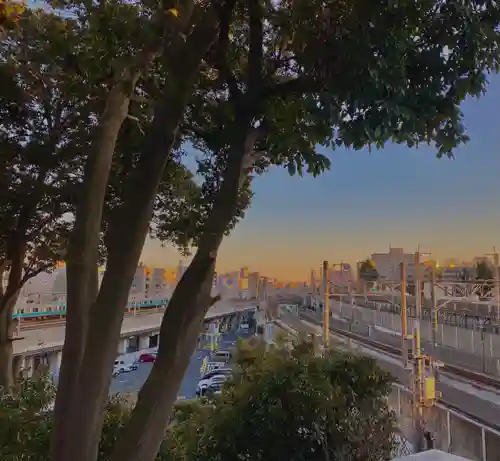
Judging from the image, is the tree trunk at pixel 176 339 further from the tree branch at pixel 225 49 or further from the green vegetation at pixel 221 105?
the tree branch at pixel 225 49

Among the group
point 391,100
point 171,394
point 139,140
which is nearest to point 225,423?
point 171,394

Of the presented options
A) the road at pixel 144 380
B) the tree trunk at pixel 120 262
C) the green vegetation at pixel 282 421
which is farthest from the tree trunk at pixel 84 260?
the green vegetation at pixel 282 421

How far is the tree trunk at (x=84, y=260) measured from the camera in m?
2.24

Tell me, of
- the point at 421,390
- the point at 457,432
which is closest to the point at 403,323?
the point at 421,390

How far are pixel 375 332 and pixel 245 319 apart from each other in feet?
56.8

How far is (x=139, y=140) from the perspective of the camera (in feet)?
10.3

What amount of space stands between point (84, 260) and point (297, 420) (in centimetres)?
163

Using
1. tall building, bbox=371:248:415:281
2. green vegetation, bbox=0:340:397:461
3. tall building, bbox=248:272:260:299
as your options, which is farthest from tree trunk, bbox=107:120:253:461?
tall building, bbox=248:272:260:299

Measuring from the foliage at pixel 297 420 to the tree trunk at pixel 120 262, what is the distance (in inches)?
40.3

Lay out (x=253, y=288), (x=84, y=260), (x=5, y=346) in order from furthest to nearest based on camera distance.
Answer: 1. (x=253, y=288)
2. (x=5, y=346)
3. (x=84, y=260)

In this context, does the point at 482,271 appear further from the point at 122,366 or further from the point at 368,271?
the point at 122,366

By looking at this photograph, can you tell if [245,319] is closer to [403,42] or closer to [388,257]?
[388,257]

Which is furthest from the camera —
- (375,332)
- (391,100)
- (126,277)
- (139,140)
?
(375,332)

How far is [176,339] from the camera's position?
6.63 feet
